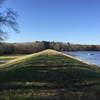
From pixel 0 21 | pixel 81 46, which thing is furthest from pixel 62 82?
pixel 81 46

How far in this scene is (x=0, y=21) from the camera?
88.5ft

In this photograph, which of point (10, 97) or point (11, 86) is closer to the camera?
point (10, 97)

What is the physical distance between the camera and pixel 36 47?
11850 cm

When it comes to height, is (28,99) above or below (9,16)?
below

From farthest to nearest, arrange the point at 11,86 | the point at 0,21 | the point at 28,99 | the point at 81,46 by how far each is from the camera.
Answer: the point at 81,46, the point at 0,21, the point at 11,86, the point at 28,99

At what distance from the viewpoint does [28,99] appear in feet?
34.8

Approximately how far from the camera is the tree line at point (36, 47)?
95.2m

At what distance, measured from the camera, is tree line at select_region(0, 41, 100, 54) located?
9525 cm

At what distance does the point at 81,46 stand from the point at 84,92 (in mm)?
182657


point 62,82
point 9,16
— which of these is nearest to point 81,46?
point 9,16

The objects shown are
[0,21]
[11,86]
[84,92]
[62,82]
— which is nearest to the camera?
[84,92]

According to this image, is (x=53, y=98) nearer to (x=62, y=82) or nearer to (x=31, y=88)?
(x=31, y=88)

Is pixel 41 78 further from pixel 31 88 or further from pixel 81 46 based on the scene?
pixel 81 46

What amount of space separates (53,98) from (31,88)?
2.71 metres
